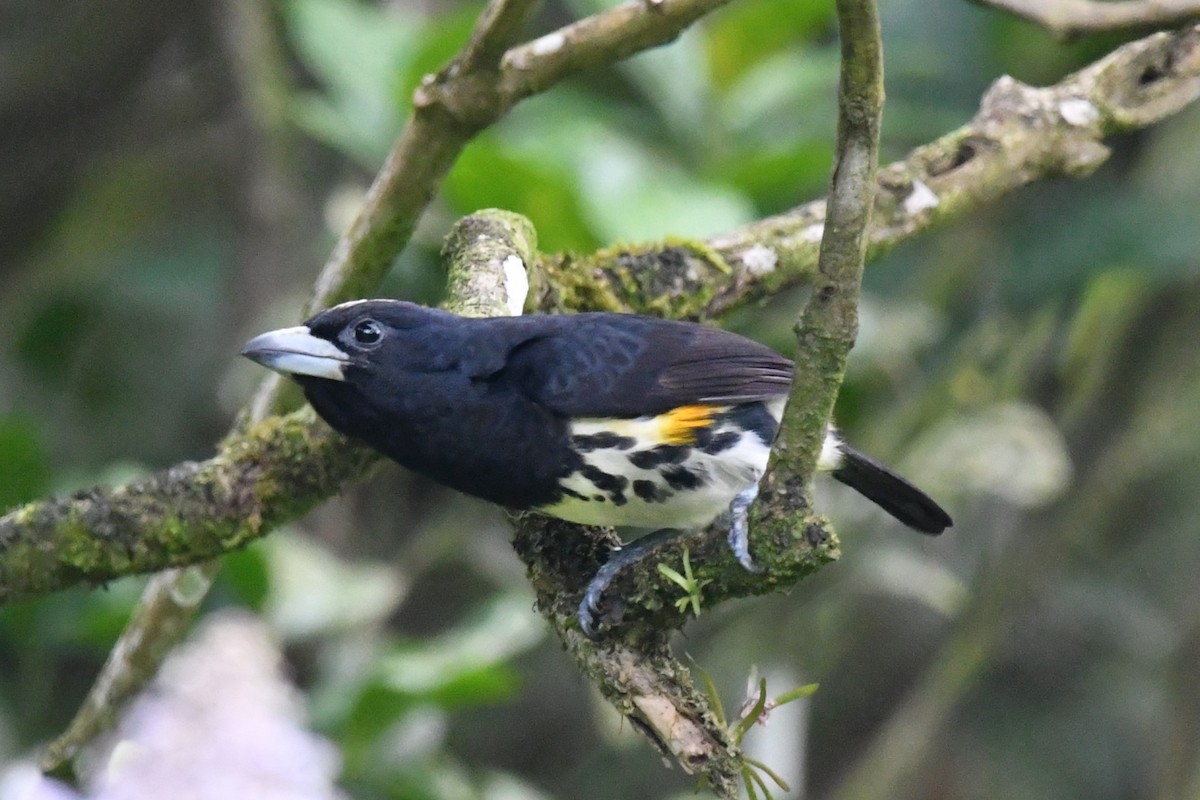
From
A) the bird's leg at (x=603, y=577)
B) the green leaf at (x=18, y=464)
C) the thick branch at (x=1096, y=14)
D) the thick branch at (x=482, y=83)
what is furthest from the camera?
the green leaf at (x=18, y=464)

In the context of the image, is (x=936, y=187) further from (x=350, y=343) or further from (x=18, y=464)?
(x=18, y=464)

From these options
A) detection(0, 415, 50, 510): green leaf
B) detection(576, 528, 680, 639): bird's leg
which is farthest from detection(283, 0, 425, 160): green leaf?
detection(576, 528, 680, 639): bird's leg

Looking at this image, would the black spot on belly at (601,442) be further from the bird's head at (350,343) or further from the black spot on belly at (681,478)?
the bird's head at (350,343)

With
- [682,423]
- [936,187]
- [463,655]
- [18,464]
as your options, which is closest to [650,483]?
[682,423]

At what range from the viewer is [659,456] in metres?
2.44

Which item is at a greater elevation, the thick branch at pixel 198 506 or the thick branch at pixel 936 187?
the thick branch at pixel 936 187

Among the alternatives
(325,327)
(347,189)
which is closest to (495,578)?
(347,189)

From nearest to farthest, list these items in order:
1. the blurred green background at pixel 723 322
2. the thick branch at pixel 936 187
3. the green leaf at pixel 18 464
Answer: the thick branch at pixel 936 187
the green leaf at pixel 18 464
the blurred green background at pixel 723 322

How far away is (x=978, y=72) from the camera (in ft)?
17.0

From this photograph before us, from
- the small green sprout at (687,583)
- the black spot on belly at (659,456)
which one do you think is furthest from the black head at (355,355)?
the small green sprout at (687,583)

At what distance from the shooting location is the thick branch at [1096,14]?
3.21 meters

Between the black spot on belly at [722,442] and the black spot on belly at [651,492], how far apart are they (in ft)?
0.32

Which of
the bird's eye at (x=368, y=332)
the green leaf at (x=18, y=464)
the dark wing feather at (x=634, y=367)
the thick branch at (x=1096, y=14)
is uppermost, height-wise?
the thick branch at (x=1096, y=14)

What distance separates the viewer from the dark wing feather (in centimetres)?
246
